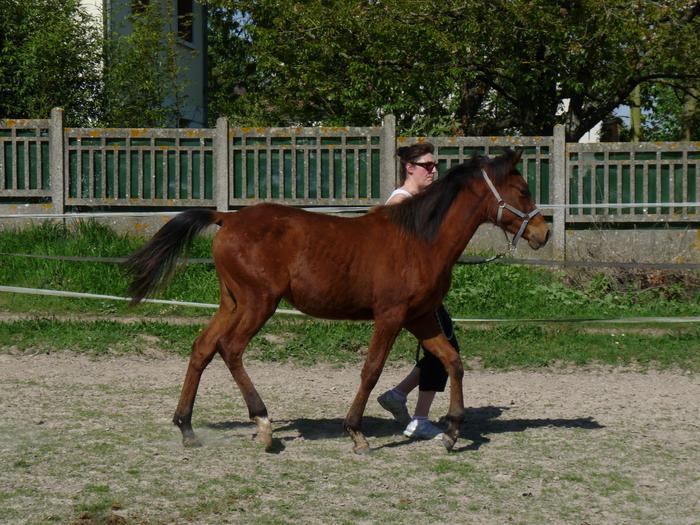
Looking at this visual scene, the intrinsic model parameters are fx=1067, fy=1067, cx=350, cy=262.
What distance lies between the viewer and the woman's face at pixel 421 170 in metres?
7.29

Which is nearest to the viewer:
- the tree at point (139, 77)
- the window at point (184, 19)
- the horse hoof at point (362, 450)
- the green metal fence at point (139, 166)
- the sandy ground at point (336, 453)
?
the sandy ground at point (336, 453)

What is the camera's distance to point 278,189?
46.6ft

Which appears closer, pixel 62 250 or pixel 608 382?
pixel 608 382

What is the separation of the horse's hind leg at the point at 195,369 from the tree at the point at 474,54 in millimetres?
10855

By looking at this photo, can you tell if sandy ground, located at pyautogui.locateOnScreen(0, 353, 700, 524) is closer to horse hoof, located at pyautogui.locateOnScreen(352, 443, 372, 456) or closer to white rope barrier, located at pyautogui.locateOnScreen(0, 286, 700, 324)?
horse hoof, located at pyautogui.locateOnScreen(352, 443, 372, 456)

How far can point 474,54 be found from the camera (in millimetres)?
17641

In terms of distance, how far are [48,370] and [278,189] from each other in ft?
17.5

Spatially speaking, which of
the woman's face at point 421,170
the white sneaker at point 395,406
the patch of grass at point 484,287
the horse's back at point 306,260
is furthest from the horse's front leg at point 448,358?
the patch of grass at point 484,287

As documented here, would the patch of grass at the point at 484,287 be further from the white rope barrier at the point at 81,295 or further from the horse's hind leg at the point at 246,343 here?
the horse's hind leg at the point at 246,343

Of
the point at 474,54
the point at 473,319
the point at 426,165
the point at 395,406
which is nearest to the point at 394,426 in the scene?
the point at 395,406

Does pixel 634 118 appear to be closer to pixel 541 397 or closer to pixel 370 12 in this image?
pixel 370 12

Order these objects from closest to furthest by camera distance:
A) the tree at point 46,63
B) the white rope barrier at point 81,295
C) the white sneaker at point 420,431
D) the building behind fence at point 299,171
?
the white sneaker at point 420,431 < the white rope barrier at point 81,295 < the building behind fence at point 299,171 < the tree at point 46,63

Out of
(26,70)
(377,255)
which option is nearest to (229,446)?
(377,255)

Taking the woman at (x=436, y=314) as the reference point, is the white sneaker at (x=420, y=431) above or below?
below
